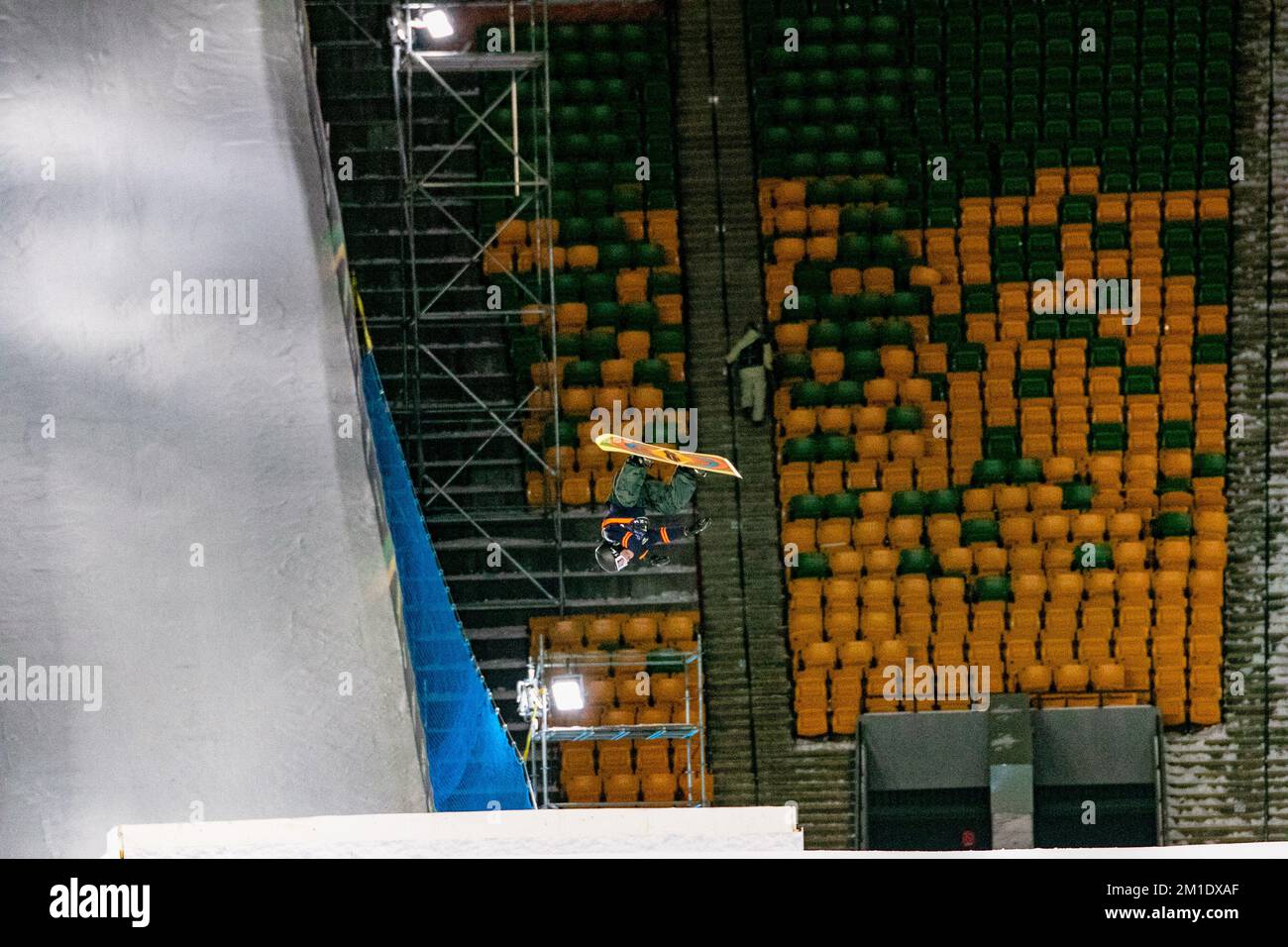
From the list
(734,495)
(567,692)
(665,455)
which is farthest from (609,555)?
(734,495)

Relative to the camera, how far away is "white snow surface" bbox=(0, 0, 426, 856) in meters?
10.3

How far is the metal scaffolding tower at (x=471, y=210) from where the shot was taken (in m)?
14.4

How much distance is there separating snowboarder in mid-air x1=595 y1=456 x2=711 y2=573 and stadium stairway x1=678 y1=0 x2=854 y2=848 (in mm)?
3325

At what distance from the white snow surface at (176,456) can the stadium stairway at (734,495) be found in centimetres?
429

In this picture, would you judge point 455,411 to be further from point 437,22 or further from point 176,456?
point 176,456

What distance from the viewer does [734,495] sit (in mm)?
15172

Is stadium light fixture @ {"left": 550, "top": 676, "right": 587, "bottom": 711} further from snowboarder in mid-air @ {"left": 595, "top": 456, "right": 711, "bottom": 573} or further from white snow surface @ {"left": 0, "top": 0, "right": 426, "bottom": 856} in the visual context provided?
white snow surface @ {"left": 0, "top": 0, "right": 426, "bottom": 856}

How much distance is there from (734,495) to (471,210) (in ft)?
10.8

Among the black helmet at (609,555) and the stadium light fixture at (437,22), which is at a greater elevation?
the stadium light fixture at (437,22)

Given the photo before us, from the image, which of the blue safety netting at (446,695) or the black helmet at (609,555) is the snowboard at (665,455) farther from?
the blue safety netting at (446,695)

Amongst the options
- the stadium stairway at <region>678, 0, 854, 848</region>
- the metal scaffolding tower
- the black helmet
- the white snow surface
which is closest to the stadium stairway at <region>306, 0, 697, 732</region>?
the metal scaffolding tower

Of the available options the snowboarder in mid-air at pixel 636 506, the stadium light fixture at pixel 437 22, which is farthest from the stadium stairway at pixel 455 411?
the snowboarder in mid-air at pixel 636 506

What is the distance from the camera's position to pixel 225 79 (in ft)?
38.1

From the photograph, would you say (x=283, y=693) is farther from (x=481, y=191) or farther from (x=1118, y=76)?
(x=1118, y=76)
